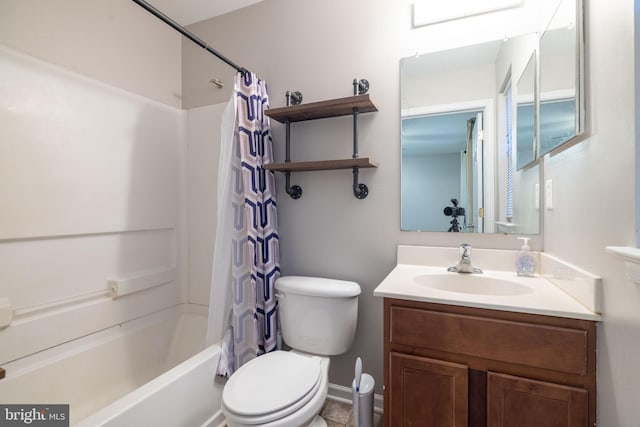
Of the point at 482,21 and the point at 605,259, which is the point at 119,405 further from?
the point at 482,21

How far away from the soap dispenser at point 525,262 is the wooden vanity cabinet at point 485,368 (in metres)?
0.46

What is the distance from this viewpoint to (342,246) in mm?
1687

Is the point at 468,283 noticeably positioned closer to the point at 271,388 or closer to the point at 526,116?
the point at 526,116

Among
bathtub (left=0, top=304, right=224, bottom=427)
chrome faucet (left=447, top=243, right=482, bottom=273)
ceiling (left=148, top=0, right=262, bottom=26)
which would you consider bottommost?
bathtub (left=0, top=304, right=224, bottom=427)

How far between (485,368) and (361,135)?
1.22 metres

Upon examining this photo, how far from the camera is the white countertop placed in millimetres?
887

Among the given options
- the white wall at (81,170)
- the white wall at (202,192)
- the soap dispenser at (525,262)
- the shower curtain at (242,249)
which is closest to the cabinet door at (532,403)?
the soap dispenser at (525,262)

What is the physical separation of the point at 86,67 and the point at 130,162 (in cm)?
56

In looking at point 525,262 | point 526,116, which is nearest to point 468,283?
point 525,262

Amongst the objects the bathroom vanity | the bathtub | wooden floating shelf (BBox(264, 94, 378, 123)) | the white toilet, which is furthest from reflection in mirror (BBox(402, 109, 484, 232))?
the bathtub

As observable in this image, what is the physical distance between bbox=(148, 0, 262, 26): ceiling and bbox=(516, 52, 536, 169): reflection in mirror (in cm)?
167

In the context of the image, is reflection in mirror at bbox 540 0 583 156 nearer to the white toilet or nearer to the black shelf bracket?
the black shelf bracket

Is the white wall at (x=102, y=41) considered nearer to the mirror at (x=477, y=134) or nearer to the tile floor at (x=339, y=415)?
the mirror at (x=477, y=134)

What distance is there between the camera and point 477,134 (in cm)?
143
